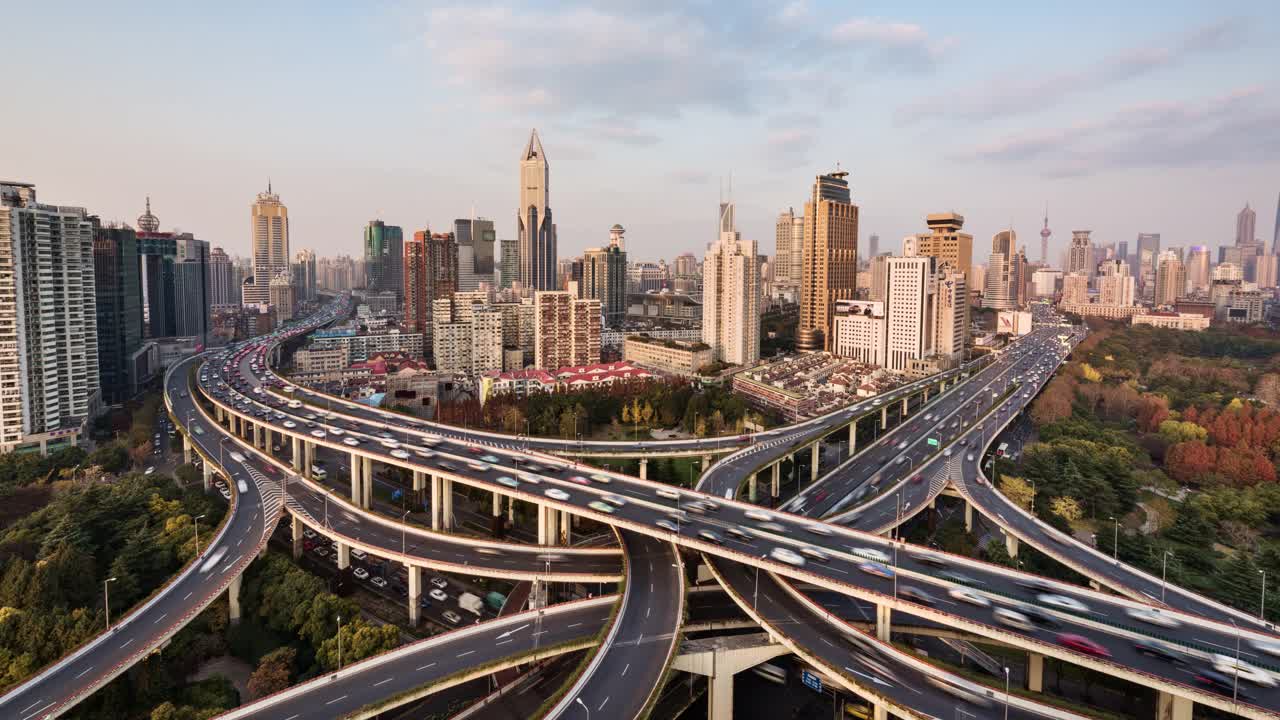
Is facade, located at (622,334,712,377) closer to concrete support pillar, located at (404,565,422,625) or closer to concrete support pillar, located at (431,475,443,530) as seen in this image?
concrete support pillar, located at (431,475,443,530)

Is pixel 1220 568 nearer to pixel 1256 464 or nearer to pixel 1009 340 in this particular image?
pixel 1256 464

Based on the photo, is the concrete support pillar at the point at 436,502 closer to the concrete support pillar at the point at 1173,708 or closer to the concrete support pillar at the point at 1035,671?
the concrete support pillar at the point at 1035,671

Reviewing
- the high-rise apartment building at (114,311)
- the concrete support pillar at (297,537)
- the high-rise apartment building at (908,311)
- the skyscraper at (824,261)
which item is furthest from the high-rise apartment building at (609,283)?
the concrete support pillar at (297,537)

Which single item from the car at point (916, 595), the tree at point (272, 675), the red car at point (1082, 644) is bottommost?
the tree at point (272, 675)

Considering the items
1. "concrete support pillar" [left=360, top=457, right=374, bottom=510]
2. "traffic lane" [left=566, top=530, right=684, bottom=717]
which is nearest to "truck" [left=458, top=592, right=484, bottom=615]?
"traffic lane" [left=566, top=530, right=684, bottom=717]

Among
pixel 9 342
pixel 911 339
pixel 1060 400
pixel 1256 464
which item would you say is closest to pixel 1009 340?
pixel 911 339

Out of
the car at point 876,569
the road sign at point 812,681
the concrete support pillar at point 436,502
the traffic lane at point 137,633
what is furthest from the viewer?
the concrete support pillar at point 436,502

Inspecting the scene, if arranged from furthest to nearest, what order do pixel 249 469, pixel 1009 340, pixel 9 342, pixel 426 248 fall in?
pixel 1009 340 → pixel 426 248 → pixel 9 342 → pixel 249 469
